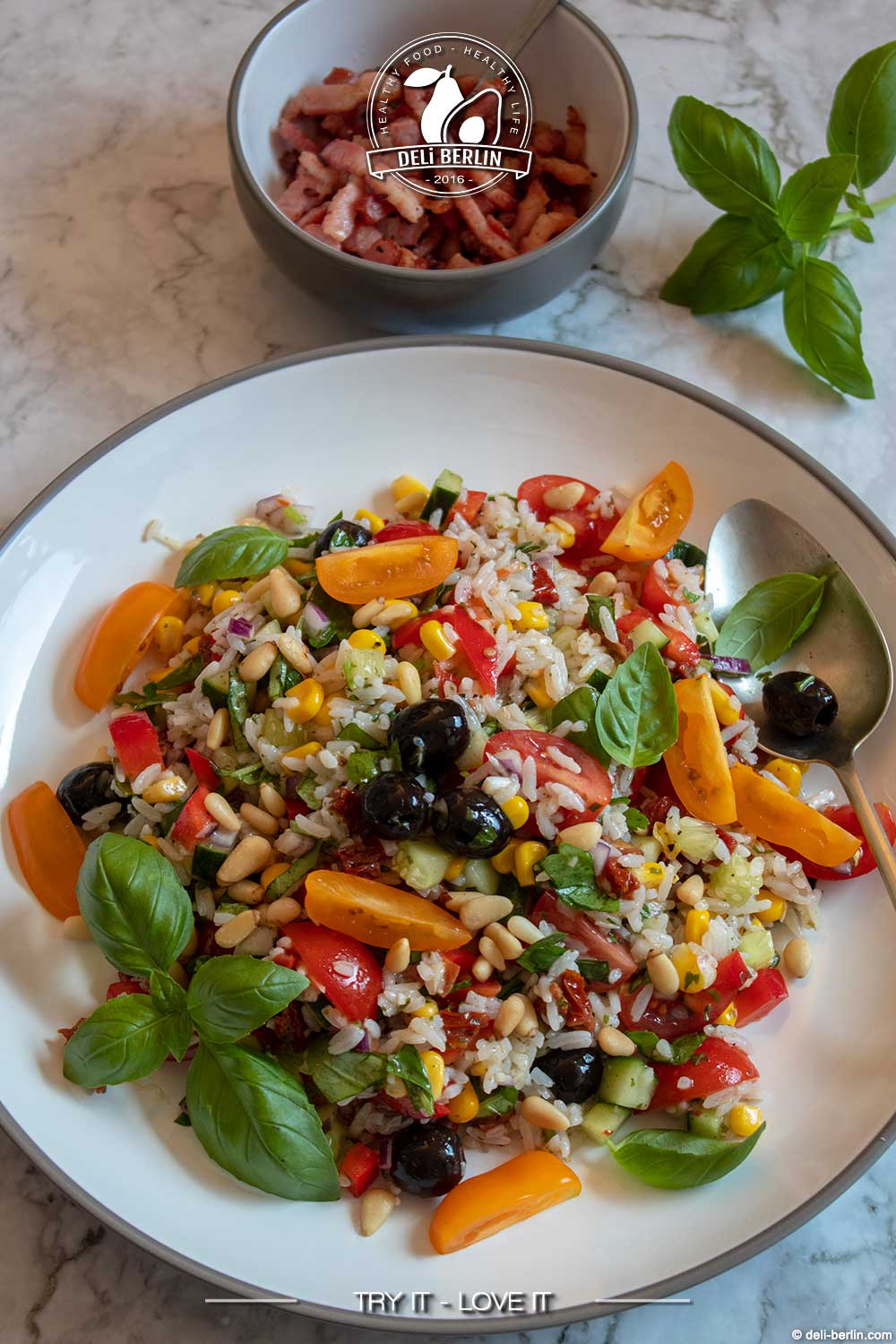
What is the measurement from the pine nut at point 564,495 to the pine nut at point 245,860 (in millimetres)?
1052

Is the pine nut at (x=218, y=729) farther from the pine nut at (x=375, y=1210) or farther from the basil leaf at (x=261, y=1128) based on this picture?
the pine nut at (x=375, y=1210)

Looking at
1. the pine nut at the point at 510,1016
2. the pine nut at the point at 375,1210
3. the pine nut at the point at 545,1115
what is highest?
the pine nut at the point at 510,1016

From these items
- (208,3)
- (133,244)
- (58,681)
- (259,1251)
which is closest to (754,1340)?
(259,1251)

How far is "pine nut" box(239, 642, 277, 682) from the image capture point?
2234mm

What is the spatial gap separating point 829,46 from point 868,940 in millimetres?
2903

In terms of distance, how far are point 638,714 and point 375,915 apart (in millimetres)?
614

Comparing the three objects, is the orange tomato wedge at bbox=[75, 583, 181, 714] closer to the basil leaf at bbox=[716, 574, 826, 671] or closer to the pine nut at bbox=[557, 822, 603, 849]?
the pine nut at bbox=[557, 822, 603, 849]

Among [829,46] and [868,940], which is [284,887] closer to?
[868,940]

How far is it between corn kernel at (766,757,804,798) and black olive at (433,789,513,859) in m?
0.63

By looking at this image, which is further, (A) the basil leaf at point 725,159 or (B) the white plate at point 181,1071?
(A) the basil leaf at point 725,159

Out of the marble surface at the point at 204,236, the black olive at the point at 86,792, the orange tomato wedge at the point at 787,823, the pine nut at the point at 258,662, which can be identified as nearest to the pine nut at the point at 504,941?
the orange tomato wedge at the point at 787,823

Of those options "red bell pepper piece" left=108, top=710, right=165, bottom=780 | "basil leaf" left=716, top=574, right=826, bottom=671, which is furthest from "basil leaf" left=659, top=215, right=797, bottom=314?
"red bell pepper piece" left=108, top=710, right=165, bottom=780

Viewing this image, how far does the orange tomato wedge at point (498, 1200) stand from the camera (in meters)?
1.88

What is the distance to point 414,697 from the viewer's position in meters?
2.18
